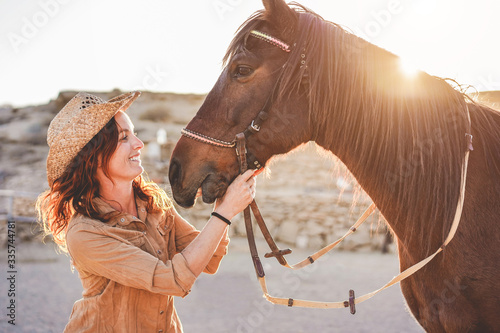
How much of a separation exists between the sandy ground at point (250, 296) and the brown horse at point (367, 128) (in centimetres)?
438

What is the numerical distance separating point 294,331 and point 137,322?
431cm

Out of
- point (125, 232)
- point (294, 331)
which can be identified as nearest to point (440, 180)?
point (125, 232)

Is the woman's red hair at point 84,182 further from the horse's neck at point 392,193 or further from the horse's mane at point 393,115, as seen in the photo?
the horse's neck at point 392,193

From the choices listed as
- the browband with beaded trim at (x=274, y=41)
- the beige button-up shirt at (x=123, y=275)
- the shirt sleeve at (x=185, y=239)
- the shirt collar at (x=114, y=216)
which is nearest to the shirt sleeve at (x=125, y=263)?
the beige button-up shirt at (x=123, y=275)

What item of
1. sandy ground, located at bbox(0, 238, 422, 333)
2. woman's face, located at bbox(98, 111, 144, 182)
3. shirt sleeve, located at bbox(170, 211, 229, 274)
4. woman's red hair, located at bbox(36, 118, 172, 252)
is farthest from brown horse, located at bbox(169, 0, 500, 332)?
sandy ground, located at bbox(0, 238, 422, 333)

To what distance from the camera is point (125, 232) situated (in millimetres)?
1965

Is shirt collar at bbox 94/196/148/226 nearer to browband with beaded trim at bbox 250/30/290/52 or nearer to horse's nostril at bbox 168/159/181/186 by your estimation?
horse's nostril at bbox 168/159/181/186

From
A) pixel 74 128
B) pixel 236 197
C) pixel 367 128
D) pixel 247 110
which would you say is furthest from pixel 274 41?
pixel 74 128

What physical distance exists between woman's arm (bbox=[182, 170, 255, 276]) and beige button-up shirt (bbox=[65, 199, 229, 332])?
0.05 m

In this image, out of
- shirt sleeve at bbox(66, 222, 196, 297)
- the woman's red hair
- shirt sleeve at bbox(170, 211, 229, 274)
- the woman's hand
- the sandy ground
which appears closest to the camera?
shirt sleeve at bbox(66, 222, 196, 297)

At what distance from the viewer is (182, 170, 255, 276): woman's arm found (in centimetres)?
181

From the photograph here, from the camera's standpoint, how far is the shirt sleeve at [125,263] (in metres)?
1.78

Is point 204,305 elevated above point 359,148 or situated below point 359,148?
below

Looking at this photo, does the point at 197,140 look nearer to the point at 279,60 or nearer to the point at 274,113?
the point at 274,113
